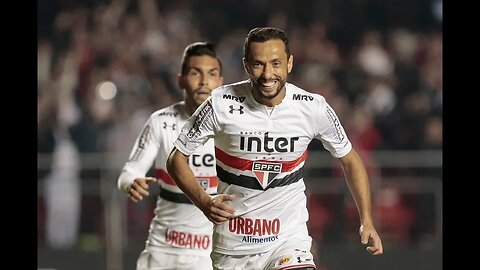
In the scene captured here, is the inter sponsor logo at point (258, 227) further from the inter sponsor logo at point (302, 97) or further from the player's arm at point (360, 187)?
the inter sponsor logo at point (302, 97)

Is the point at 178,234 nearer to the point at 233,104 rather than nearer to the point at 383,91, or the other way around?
the point at 233,104

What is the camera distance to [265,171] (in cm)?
718

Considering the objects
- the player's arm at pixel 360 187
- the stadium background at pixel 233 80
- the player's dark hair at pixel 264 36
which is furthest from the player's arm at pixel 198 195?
the stadium background at pixel 233 80

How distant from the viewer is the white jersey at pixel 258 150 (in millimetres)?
7141

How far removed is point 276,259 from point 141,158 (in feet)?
6.36

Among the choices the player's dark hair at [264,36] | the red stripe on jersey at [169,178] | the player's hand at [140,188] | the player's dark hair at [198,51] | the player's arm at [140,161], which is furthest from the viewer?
the player's dark hair at [198,51]

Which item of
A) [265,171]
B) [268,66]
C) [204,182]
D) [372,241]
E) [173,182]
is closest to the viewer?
[268,66]

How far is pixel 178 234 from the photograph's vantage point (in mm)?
8617

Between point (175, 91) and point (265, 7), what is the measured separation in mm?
2530

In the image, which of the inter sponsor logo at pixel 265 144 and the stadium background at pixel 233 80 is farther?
the stadium background at pixel 233 80

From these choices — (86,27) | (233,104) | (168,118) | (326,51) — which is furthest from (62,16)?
(233,104)

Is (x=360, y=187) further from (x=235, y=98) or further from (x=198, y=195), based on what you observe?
(x=198, y=195)

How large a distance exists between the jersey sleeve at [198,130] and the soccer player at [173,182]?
136 cm

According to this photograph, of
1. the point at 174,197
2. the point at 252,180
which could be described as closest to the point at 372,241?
the point at 252,180
